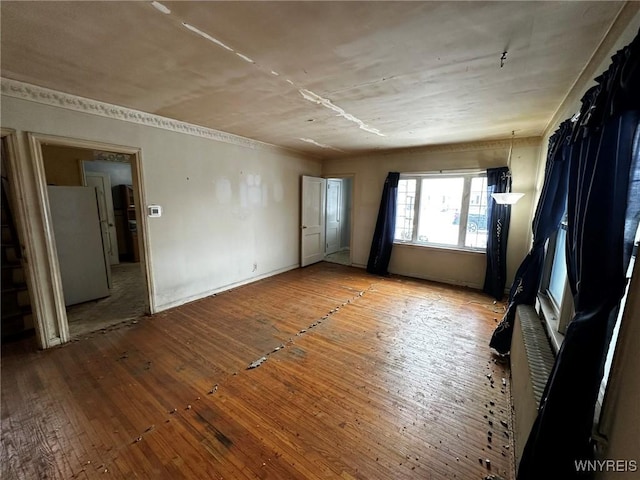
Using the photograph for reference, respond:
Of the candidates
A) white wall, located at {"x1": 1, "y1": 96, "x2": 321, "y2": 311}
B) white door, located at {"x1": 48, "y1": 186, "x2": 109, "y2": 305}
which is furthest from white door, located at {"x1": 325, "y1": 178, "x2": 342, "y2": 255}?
white door, located at {"x1": 48, "y1": 186, "x2": 109, "y2": 305}

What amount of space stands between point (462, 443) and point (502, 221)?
11.1ft

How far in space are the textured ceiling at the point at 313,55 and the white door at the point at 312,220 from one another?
267 centimetres

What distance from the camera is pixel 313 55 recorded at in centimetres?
170

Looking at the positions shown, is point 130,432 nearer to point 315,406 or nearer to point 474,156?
point 315,406

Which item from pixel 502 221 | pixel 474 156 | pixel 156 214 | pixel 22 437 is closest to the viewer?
pixel 22 437

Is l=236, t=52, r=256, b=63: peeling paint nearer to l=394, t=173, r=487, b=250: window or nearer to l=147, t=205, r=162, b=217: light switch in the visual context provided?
l=147, t=205, r=162, b=217: light switch

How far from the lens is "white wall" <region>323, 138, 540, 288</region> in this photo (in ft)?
12.8

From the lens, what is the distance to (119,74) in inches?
79.4

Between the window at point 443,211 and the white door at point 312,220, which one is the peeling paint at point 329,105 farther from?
the white door at point 312,220

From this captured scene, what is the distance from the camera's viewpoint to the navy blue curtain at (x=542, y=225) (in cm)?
199

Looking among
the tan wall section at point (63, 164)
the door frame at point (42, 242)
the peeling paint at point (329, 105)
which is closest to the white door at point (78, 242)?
the door frame at point (42, 242)

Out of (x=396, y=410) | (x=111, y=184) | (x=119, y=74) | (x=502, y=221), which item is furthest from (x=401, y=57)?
(x=111, y=184)

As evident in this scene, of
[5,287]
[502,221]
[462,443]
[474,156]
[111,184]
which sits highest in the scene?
[474,156]

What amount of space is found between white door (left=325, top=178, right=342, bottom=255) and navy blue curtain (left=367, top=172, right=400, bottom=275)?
1871mm
